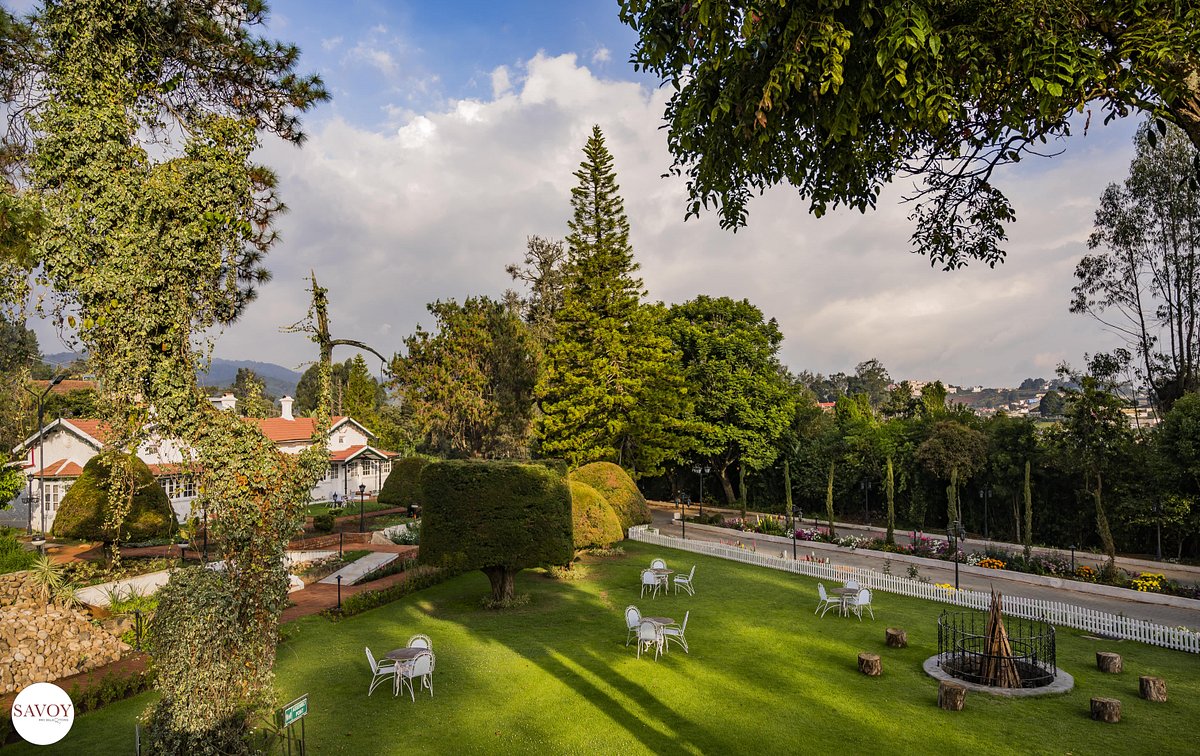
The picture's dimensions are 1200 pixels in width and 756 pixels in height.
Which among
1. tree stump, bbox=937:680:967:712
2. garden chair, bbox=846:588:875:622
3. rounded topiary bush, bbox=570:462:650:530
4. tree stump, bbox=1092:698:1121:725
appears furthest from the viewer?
rounded topiary bush, bbox=570:462:650:530

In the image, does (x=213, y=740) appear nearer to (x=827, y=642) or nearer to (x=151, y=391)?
(x=151, y=391)

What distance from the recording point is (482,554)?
1719 centimetres

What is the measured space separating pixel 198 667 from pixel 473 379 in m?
28.5

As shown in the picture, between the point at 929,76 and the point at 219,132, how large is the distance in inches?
356

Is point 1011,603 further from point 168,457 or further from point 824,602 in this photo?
point 168,457

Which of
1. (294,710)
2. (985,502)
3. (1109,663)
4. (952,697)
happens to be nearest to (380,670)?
(294,710)

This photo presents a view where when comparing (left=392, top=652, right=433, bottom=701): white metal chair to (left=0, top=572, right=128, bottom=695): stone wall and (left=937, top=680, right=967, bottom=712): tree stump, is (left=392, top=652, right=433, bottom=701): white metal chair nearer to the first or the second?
(left=0, top=572, right=128, bottom=695): stone wall

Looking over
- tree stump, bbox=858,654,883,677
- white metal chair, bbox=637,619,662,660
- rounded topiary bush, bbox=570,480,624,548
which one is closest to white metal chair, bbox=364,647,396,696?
white metal chair, bbox=637,619,662,660

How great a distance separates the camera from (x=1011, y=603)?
18.1 m

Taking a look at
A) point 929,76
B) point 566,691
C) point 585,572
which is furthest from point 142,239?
point 585,572

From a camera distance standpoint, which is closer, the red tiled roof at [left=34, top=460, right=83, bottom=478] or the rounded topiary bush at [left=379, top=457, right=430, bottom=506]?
the red tiled roof at [left=34, top=460, right=83, bottom=478]

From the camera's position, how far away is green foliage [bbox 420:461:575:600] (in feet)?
56.5

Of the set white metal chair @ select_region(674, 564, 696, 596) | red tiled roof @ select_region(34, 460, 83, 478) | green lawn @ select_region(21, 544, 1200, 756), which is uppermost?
red tiled roof @ select_region(34, 460, 83, 478)

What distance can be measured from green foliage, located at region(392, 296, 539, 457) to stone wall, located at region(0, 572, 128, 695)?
70.7 feet
